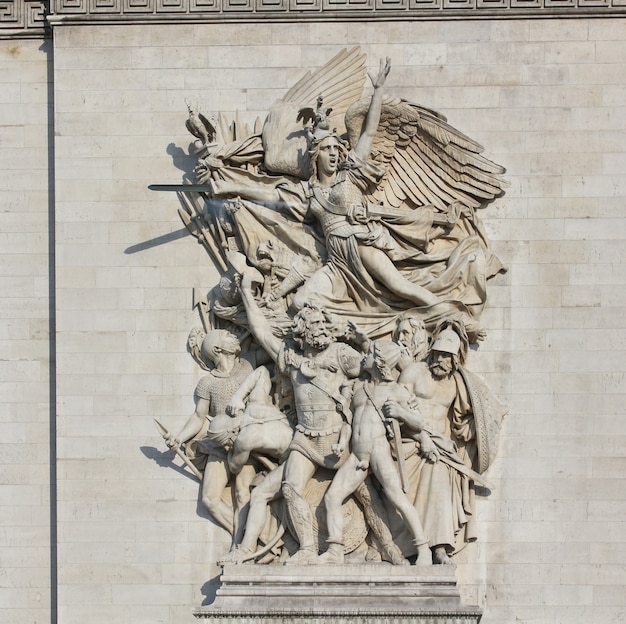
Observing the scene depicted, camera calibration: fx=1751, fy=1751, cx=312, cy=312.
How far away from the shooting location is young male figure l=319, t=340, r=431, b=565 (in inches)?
652

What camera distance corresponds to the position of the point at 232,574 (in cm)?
1670

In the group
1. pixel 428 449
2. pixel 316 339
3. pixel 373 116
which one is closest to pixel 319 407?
pixel 316 339

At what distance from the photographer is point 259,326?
1716cm

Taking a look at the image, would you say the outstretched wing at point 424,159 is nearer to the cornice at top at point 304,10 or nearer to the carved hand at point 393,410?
the cornice at top at point 304,10

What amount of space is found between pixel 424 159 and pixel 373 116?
0.76m

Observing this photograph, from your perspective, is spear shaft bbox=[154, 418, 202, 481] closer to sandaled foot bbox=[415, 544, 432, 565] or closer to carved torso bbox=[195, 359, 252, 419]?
carved torso bbox=[195, 359, 252, 419]

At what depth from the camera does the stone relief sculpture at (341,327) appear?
16797 millimetres

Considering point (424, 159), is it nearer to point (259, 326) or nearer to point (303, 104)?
point (303, 104)

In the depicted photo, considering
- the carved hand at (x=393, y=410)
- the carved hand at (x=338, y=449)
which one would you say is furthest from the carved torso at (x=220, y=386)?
the carved hand at (x=393, y=410)

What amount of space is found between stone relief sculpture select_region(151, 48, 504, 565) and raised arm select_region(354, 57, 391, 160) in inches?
0.8

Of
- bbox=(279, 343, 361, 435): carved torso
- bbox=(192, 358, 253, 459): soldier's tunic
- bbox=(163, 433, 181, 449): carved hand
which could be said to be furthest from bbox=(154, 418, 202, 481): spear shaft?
bbox=(279, 343, 361, 435): carved torso

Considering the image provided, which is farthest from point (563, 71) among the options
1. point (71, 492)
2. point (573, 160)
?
point (71, 492)

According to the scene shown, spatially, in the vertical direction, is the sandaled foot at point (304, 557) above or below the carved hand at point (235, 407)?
below

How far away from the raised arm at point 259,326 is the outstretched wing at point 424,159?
1679 mm
